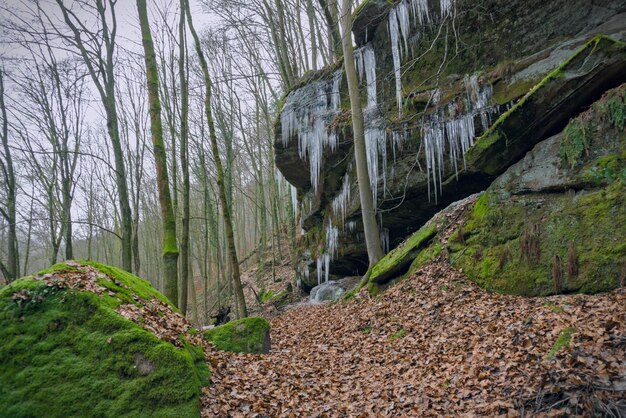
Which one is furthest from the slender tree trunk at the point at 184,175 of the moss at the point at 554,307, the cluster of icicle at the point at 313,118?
the moss at the point at 554,307

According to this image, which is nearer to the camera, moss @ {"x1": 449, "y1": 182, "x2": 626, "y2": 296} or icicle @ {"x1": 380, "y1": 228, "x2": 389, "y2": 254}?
moss @ {"x1": 449, "y1": 182, "x2": 626, "y2": 296}

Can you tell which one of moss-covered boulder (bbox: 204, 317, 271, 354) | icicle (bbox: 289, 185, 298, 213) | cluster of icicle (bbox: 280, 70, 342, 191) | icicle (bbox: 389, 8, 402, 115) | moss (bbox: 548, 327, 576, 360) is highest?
icicle (bbox: 389, 8, 402, 115)

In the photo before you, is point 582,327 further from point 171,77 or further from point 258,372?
point 171,77

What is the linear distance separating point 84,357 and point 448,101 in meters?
9.55

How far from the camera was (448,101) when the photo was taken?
33.3 ft

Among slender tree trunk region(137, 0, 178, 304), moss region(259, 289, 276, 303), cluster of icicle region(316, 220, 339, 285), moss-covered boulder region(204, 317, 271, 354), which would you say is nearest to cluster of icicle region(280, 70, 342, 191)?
cluster of icicle region(316, 220, 339, 285)

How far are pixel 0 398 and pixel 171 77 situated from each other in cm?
1435

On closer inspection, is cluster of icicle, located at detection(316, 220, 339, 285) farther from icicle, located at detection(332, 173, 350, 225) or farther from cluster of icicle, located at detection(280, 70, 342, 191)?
cluster of icicle, located at detection(280, 70, 342, 191)

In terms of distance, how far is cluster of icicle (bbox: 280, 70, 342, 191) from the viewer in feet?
41.4

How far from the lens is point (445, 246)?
26.4ft

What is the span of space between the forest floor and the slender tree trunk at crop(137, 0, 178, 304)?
235 centimetres

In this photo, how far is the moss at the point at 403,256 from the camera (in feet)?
28.7

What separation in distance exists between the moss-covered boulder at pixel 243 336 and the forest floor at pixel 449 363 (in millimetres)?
319

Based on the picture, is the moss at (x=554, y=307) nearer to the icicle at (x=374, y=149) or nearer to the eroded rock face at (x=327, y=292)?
the icicle at (x=374, y=149)
